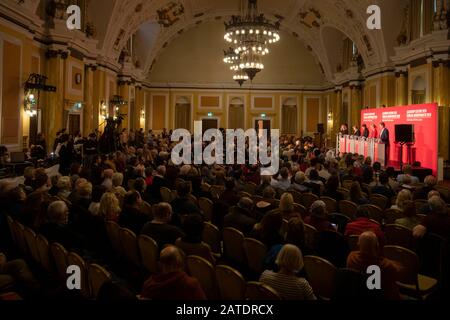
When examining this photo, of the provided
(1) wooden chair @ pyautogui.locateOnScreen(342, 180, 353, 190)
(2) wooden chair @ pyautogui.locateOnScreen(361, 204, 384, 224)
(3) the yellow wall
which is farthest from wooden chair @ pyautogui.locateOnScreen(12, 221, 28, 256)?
(3) the yellow wall

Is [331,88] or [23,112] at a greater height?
[331,88]

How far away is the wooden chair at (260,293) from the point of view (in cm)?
288

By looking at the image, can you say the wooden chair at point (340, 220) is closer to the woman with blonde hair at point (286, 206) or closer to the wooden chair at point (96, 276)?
the woman with blonde hair at point (286, 206)

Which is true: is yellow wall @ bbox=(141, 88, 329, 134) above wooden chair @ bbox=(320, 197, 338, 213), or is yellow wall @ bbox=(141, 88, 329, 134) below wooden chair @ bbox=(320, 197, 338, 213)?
above

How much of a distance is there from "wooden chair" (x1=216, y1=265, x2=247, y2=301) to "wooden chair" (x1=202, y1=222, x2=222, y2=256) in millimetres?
1612

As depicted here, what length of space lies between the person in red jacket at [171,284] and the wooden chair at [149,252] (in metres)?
1.08

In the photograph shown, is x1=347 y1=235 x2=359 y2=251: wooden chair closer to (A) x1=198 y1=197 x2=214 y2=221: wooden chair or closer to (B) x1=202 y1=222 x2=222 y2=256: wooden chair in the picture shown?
(B) x1=202 y1=222 x2=222 y2=256: wooden chair

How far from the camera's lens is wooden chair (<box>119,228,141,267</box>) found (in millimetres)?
4641

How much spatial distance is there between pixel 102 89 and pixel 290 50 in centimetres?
1454

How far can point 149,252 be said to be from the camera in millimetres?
4320

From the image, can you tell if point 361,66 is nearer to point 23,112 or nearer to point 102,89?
point 102,89

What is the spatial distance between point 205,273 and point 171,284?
2.01ft

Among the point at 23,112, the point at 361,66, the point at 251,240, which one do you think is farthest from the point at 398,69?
the point at 251,240
